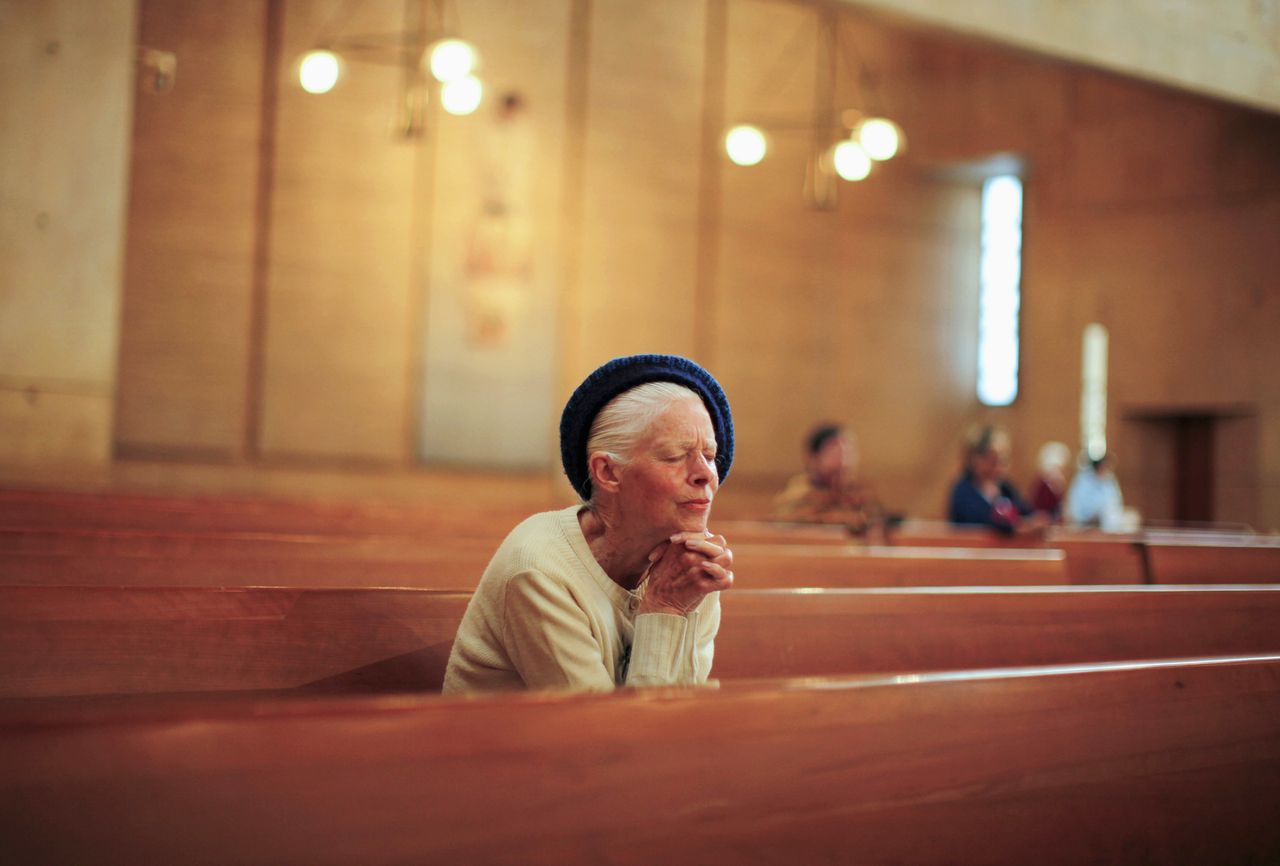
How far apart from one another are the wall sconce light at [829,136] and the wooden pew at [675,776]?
6052 millimetres

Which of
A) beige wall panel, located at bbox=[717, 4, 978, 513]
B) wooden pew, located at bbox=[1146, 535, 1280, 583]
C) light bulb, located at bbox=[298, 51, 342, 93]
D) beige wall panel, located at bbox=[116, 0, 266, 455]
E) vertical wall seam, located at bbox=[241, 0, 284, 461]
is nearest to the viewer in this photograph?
wooden pew, located at bbox=[1146, 535, 1280, 583]

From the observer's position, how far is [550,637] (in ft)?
5.36

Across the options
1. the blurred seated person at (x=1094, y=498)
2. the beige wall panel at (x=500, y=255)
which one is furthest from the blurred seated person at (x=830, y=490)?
the blurred seated person at (x=1094, y=498)

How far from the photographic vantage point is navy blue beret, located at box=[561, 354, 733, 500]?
1819 millimetres

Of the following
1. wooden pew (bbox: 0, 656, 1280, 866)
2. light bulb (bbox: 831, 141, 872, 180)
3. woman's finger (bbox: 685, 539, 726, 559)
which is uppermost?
light bulb (bbox: 831, 141, 872, 180)

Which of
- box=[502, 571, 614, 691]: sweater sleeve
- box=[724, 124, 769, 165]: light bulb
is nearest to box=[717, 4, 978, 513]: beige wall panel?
box=[724, 124, 769, 165]: light bulb

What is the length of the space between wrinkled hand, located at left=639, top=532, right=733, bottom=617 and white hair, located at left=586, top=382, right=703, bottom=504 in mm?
165

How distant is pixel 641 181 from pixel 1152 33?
4.27 meters

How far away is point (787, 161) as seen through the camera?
445 inches

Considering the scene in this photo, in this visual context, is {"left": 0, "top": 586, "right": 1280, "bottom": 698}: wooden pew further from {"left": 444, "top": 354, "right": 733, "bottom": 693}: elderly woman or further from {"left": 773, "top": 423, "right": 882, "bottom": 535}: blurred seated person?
{"left": 773, "top": 423, "right": 882, "bottom": 535}: blurred seated person

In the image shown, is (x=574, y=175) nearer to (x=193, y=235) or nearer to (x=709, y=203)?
(x=709, y=203)

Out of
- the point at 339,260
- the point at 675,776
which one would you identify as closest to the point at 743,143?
the point at 339,260

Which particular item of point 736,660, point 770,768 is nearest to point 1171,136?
point 736,660

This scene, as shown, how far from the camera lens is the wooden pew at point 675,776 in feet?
3.24
